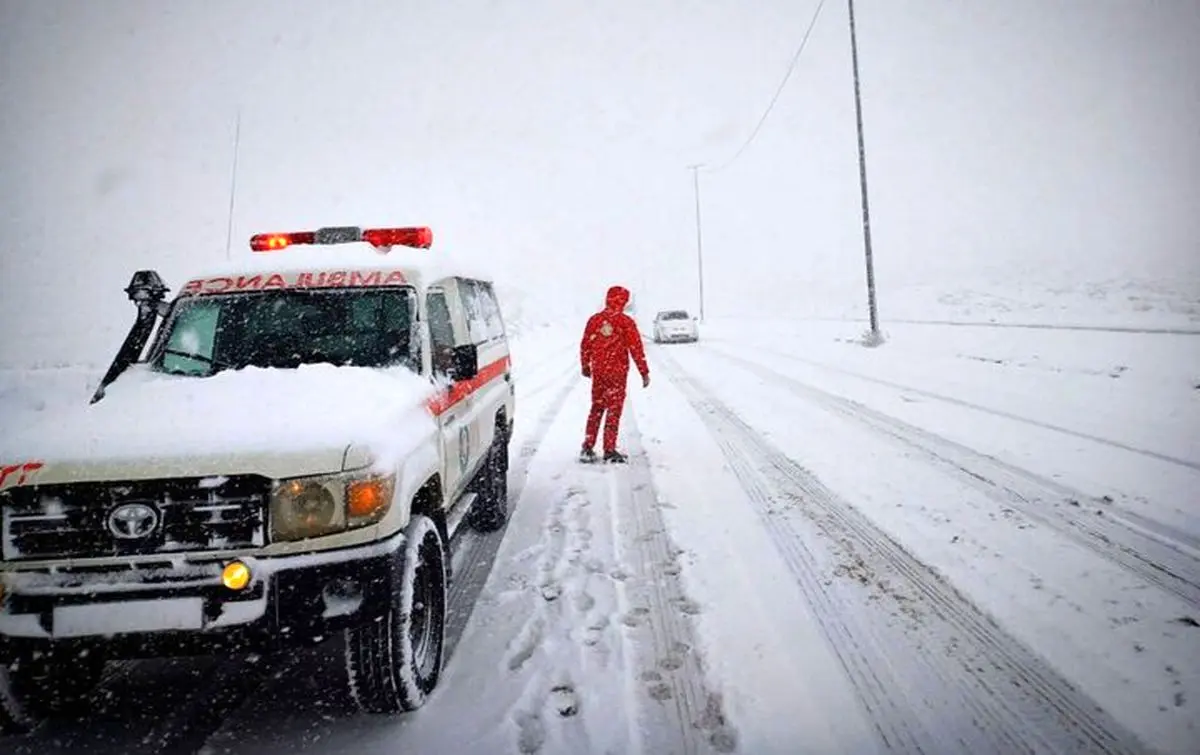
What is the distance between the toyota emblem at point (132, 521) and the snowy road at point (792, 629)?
98 centimetres

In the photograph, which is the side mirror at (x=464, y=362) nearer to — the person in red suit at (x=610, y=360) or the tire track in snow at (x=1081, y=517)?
the person in red suit at (x=610, y=360)

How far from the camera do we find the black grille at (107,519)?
222 centimetres

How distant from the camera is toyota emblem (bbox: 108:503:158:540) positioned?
2.21m

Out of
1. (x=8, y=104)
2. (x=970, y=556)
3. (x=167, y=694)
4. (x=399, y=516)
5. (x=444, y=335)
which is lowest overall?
(x=167, y=694)

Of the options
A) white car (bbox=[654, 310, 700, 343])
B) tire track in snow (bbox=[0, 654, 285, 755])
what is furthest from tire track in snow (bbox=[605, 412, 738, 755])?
white car (bbox=[654, 310, 700, 343])

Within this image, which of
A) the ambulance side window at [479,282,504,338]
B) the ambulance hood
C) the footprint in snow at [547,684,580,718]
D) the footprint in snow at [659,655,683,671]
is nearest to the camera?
the ambulance hood

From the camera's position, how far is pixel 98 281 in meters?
40.1

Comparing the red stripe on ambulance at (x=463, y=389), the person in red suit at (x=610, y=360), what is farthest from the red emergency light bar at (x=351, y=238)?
the person in red suit at (x=610, y=360)

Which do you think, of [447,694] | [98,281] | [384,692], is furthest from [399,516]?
[98,281]

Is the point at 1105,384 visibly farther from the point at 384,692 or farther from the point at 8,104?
the point at 8,104

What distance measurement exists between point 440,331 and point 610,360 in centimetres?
320

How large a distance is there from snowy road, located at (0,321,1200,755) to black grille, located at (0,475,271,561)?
3.00ft

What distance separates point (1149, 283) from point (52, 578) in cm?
4674

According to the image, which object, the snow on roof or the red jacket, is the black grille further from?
the red jacket
